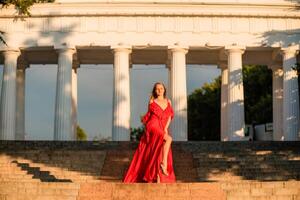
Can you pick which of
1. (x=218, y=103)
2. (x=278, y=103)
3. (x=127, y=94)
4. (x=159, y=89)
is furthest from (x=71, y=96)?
(x=218, y=103)

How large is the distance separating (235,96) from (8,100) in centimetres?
2507

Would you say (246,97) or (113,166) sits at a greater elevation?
(246,97)

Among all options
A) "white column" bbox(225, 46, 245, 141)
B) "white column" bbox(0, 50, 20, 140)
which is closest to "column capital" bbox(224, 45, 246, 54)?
"white column" bbox(225, 46, 245, 141)

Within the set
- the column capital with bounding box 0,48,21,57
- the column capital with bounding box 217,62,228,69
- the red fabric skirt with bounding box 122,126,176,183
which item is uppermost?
the column capital with bounding box 0,48,21,57

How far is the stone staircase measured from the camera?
2270 cm

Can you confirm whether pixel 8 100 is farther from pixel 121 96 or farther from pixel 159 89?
pixel 159 89

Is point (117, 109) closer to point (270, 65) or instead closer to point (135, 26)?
point (135, 26)

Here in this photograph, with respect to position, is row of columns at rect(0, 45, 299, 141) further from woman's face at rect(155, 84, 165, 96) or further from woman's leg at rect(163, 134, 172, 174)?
woman's leg at rect(163, 134, 172, 174)

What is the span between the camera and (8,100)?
6631 centimetres

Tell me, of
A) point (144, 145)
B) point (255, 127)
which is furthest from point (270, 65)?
point (144, 145)

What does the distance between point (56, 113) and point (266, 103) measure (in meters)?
42.7

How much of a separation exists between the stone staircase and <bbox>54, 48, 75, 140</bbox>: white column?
36.0ft

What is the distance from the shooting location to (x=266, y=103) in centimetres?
9631

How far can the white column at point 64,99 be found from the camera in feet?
212
